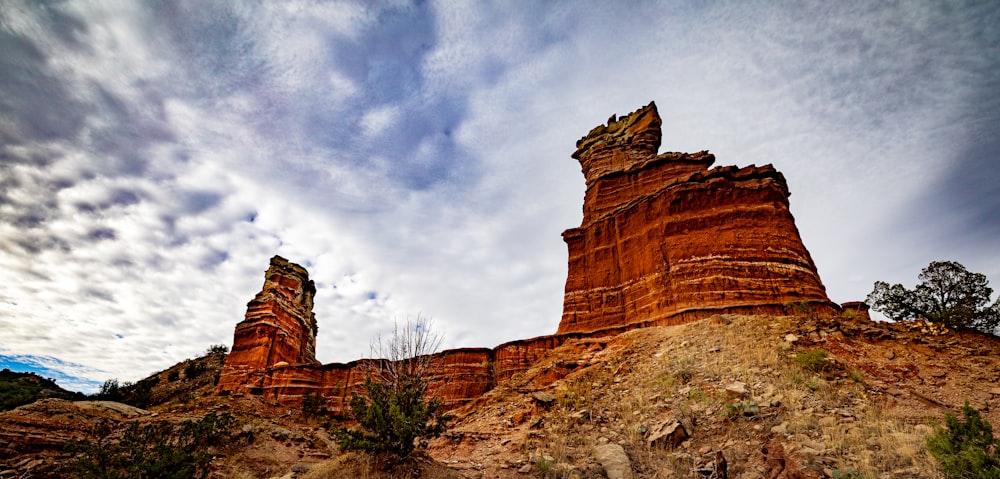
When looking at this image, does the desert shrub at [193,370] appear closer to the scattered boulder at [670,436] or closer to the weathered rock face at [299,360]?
the weathered rock face at [299,360]

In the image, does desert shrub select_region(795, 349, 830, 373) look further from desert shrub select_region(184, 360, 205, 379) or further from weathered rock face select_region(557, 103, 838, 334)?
desert shrub select_region(184, 360, 205, 379)

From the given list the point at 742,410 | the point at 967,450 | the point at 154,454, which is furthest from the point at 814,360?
the point at 154,454

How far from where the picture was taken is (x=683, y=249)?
23.8m

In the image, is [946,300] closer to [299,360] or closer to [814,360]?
[814,360]

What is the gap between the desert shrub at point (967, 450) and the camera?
5730mm

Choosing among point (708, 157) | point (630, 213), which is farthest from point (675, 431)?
point (708, 157)

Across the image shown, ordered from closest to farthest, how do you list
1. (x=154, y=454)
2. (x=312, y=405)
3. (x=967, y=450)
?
1. (x=967, y=450)
2. (x=154, y=454)
3. (x=312, y=405)

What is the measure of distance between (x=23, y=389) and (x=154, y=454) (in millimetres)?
31823

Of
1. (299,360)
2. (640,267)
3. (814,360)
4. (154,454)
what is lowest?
(154,454)

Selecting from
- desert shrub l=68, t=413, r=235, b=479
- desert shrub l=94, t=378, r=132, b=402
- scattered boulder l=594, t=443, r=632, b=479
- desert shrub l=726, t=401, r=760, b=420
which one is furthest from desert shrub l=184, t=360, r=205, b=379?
desert shrub l=726, t=401, r=760, b=420

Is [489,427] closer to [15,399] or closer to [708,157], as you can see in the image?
[708,157]

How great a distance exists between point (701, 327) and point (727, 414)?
28.6 feet

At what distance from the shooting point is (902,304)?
2245 centimetres

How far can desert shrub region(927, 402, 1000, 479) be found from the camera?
5.73 meters
